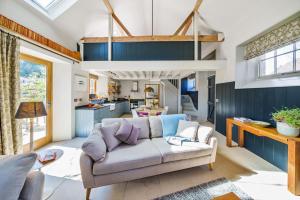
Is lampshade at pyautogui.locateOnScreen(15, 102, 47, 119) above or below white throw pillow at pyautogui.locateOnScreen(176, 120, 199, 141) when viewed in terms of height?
above

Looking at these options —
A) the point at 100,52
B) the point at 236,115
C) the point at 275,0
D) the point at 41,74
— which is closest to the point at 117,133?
the point at 41,74

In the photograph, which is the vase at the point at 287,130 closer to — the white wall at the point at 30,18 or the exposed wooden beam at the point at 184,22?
the exposed wooden beam at the point at 184,22

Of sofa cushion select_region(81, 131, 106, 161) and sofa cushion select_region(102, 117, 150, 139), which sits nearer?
sofa cushion select_region(81, 131, 106, 161)

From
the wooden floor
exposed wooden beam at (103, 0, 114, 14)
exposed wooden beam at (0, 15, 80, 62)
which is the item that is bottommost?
the wooden floor

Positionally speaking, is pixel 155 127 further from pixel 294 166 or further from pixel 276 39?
pixel 276 39

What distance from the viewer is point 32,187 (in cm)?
99

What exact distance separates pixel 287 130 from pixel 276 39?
1.76 m

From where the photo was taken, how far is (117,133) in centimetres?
224

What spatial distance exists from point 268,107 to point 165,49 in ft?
9.47

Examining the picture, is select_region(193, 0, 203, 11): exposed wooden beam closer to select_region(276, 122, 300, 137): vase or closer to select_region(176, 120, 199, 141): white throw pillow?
select_region(176, 120, 199, 141): white throw pillow

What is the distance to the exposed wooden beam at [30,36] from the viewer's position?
78.2 inches

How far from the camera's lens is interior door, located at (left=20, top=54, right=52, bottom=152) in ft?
9.34

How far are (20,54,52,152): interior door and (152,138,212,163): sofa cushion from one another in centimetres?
291

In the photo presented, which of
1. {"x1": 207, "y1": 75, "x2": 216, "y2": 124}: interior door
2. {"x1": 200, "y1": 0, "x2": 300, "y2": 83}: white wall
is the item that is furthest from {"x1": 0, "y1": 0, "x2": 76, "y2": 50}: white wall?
{"x1": 207, "y1": 75, "x2": 216, "y2": 124}: interior door
